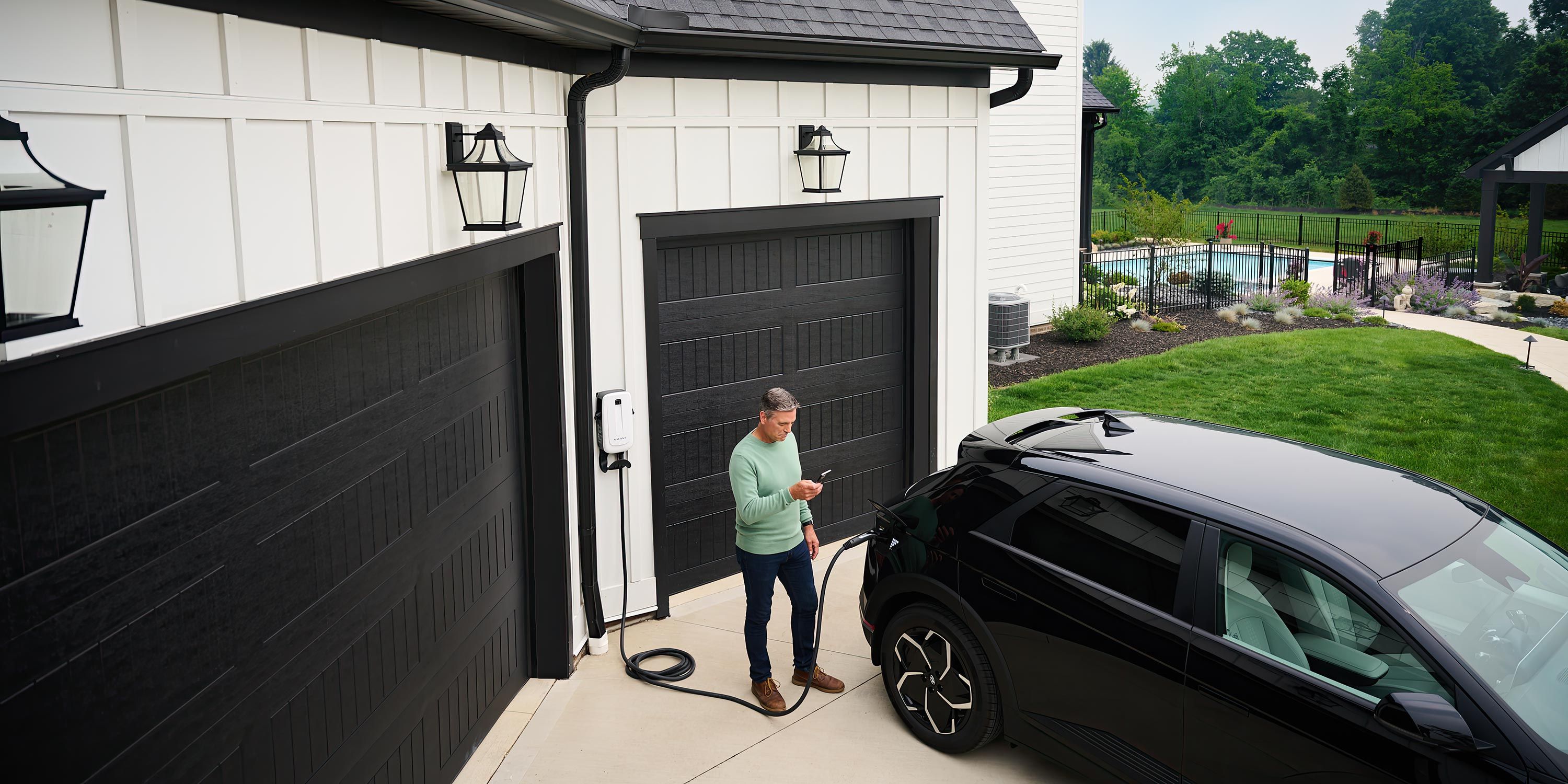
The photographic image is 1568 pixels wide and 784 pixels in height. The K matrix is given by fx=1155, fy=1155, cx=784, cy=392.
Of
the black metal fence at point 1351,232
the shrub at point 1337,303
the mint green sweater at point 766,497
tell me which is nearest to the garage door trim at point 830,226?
the mint green sweater at point 766,497

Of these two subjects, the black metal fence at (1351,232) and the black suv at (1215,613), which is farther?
the black metal fence at (1351,232)

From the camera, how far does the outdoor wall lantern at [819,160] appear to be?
7.82 meters

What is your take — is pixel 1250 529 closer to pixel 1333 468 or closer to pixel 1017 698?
pixel 1333 468

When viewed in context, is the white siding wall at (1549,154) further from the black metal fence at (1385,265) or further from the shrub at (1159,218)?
the shrub at (1159,218)

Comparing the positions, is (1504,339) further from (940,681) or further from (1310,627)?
(1310,627)

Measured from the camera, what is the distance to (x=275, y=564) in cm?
376

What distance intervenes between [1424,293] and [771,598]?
2051 centimetres

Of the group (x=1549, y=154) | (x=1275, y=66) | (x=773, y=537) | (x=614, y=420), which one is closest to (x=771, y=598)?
(x=773, y=537)

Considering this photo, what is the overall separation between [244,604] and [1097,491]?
3.54 m

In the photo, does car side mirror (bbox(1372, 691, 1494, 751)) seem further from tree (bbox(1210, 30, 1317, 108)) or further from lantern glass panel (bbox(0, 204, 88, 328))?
tree (bbox(1210, 30, 1317, 108))

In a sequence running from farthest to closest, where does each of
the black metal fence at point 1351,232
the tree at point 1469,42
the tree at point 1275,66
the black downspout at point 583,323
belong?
the tree at point 1275,66
the tree at point 1469,42
the black metal fence at point 1351,232
the black downspout at point 583,323

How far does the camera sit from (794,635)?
6.54 metres

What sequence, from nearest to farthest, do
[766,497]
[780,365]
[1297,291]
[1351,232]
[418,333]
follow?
1. [418,333]
2. [766,497]
3. [780,365]
4. [1297,291]
5. [1351,232]

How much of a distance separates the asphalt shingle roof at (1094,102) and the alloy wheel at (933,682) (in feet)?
67.2
